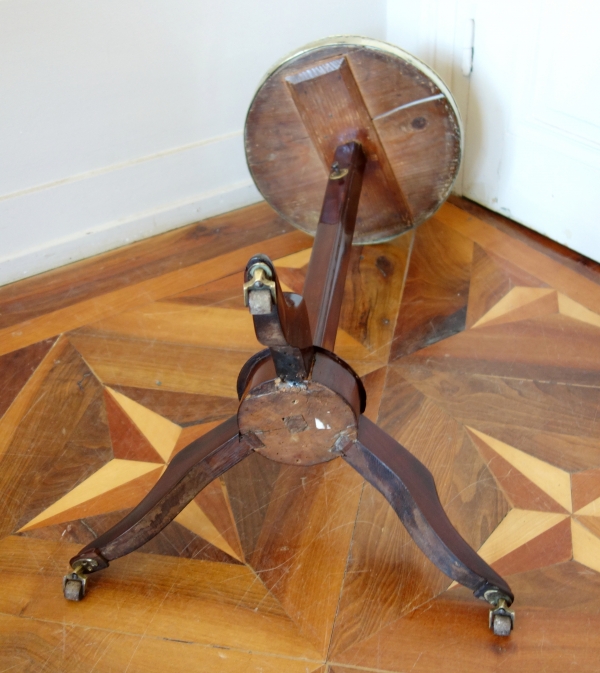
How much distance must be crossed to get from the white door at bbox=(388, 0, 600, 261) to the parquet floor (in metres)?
0.08

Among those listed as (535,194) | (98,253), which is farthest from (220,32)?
(535,194)

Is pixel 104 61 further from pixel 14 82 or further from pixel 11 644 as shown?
pixel 11 644

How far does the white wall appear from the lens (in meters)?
1.21

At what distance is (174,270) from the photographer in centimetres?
137

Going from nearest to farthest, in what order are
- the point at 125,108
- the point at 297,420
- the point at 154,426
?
the point at 297,420 < the point at 154,426 < the point at 125,108

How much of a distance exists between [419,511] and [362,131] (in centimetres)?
63

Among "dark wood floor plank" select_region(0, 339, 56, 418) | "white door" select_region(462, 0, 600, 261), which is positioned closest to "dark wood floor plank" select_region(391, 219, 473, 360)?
"white door" select_region(462, 0, 600, 261)

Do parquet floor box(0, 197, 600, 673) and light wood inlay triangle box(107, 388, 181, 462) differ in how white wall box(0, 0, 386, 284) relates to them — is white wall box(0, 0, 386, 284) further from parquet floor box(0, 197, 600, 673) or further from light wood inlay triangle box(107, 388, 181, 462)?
light wood inlay triangle box(107, 388, 181, 462)

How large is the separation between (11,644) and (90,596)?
10 centimetres

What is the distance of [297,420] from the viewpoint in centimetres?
73

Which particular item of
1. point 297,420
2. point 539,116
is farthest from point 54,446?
point 539,116

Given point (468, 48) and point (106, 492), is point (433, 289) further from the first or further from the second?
point (106, 492)

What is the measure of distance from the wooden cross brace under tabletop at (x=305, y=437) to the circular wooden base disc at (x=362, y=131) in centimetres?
25

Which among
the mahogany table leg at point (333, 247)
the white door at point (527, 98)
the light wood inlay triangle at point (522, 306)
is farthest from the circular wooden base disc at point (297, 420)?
the white door at point (527, 98)
